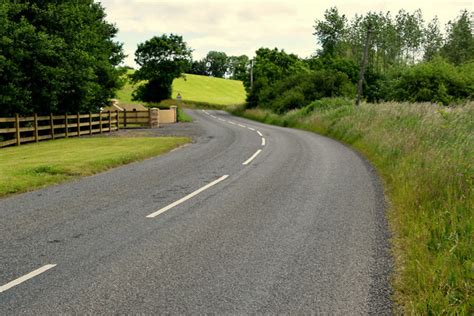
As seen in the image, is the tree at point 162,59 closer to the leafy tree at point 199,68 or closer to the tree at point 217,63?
the leafy tree at point 199,68

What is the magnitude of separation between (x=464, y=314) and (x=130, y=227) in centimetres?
503

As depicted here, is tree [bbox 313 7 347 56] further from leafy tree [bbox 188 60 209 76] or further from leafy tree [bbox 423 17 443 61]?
leafy tree [bbox 188 60 209 76]

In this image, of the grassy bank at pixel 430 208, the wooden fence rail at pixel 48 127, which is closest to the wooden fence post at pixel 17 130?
the wooden fence rail at pixel 48 127

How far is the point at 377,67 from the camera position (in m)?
84.8

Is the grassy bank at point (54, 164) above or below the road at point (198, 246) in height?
below

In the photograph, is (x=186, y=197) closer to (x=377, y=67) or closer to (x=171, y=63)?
(x=171, y=63)

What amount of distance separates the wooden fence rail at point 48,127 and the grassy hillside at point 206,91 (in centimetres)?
6020

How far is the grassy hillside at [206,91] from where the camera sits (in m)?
97.6

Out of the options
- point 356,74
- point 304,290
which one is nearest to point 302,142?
point 304,290

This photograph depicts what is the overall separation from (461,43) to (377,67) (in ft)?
50.0

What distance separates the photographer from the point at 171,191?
33.3ft

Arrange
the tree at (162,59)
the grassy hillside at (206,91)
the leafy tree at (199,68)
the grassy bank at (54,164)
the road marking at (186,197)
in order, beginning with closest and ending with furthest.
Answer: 1. the road marking at (186,197)
2. the grassy bank at (54,164)
3. the tree at (162,59)
4. the grassy hillside at (206,91)
5. the leafy tree at (199,68)

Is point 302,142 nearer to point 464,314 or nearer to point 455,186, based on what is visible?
point 455,186

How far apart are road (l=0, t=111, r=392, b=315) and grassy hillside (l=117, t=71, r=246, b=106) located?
3307 inches
